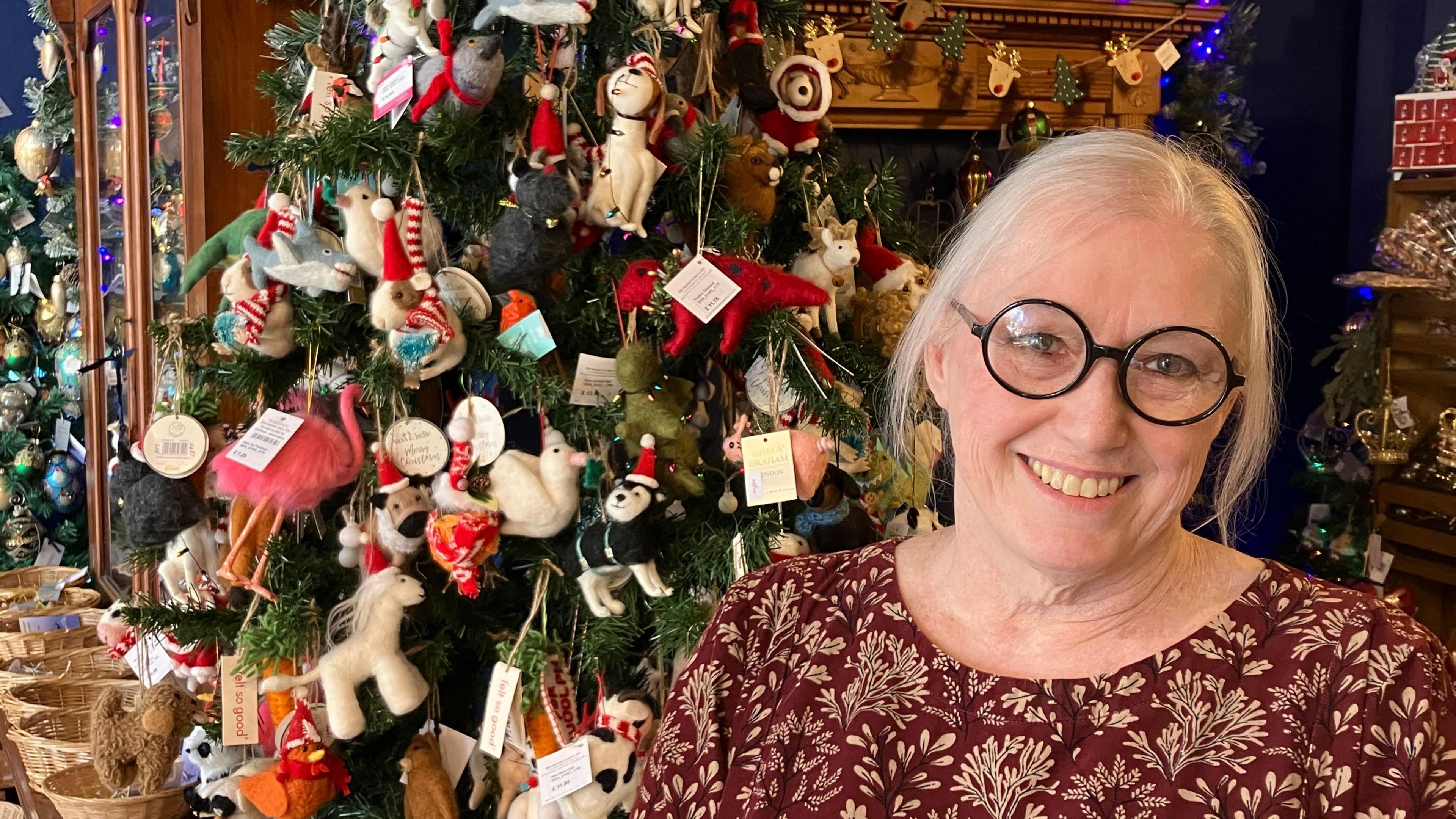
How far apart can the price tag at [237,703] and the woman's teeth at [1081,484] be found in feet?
3.33

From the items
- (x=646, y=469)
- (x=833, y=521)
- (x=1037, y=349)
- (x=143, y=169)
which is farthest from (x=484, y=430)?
(x=143, y=169)

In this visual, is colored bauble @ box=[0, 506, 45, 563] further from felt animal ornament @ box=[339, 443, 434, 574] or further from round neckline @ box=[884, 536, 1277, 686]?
round neckline @ box=[884, 536, 1277, 686]

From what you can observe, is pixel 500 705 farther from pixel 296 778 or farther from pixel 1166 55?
pixel 1166 55

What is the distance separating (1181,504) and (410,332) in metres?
0.82

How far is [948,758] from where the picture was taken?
97 cm

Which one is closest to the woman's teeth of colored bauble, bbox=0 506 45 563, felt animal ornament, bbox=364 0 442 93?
felt animal ornament, bbox=364 0 442 93

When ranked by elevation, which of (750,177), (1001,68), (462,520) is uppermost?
(1001,68)

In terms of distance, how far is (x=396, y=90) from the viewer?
1354 millimetres

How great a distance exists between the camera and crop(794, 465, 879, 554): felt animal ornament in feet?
4.64

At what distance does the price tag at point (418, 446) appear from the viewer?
141 centimetres

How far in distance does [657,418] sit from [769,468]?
0.14m

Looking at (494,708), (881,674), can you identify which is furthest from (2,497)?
(881,674)

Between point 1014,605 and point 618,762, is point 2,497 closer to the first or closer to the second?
point 618,762

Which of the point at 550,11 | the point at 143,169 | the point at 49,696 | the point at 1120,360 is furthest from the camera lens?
the point at 143,169
